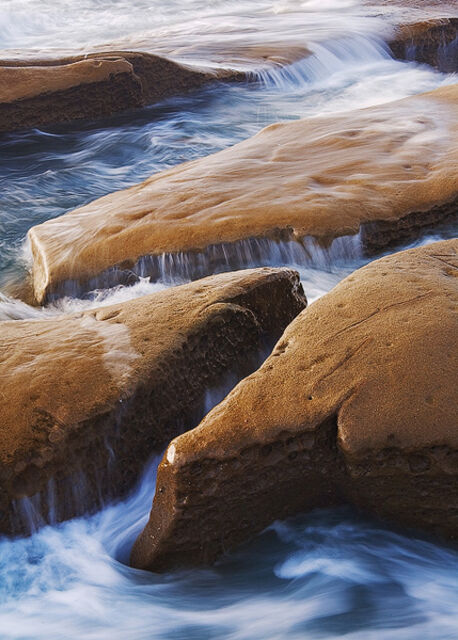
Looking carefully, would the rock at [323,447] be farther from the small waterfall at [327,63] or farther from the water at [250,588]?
the small waterfall at [327,63]

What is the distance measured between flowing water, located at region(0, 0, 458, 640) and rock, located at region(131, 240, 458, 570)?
0.13m

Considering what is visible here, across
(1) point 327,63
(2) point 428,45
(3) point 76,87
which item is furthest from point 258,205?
(2) point 428,45

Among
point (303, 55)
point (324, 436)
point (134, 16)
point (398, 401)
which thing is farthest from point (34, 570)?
point (134, 16)

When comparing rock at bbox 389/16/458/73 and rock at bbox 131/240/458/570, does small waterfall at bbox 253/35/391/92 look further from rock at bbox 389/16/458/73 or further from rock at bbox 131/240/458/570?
rock at bbox 131/240/458/570

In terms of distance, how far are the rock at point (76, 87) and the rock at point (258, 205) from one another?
3.69 m

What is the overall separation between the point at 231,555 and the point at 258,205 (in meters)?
3.00

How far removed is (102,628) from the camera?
2834 mm

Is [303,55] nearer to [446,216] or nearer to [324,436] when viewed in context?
[446,216]

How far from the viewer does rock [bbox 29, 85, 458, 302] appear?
5402mm

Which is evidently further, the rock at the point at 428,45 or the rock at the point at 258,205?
the rock at the point at 428,45

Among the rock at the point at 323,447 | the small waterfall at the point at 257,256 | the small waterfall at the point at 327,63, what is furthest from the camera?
the small waterfall at the point at 327,63

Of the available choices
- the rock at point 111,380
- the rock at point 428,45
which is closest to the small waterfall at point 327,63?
the rock at point 428,45

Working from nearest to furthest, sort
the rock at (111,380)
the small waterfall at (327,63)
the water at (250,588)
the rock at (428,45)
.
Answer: the water at (250,588) < the rock at (111,380) < the small waterfall at (327,63) < the rock at (428,45)

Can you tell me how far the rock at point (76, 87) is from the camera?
9.57 metres
